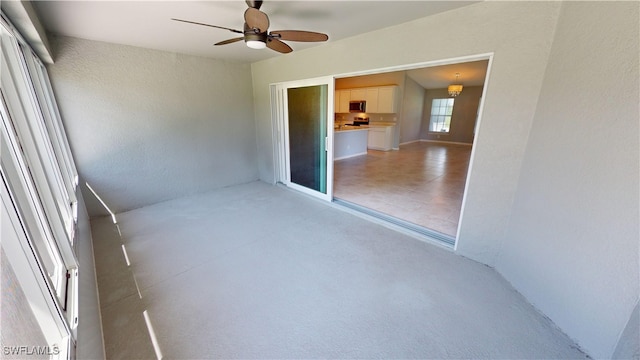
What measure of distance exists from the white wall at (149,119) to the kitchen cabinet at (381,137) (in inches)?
204

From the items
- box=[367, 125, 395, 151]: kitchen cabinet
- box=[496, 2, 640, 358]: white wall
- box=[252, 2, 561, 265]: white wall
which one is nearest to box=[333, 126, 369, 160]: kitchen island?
box=[367, 125, 395, 151]: kitchen cabinet

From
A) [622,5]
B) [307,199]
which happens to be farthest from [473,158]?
[307,199]

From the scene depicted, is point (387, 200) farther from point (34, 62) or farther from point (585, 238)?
point (34, 62)

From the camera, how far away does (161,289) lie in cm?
212

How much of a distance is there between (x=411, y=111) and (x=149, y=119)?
373 inches

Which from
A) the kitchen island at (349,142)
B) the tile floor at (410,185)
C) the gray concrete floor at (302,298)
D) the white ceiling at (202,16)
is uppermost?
the white ceiling at (202,16)

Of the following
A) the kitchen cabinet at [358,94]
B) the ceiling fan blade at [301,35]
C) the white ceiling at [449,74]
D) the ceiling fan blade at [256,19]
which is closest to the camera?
the ceiling fan blade at [256,19]

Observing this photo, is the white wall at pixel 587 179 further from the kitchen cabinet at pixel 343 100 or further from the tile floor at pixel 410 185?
the kitchen cabinet at pixel 343 100

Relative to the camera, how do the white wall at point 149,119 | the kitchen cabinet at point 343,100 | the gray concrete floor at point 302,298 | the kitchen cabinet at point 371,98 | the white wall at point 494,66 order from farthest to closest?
1. the kitchen cabinet at point 343,100
2. the kitchen cabinet at point 371,98
3. the white wall at point 149,119
4. the white wall at point 494,66
5. the gray concrete floor at point 302,298

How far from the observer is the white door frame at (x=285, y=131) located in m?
3.72

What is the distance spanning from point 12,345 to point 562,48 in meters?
3.12

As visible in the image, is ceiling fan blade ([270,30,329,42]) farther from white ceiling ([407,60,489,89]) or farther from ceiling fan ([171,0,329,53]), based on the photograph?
white ceiling ([407,60,489,89])

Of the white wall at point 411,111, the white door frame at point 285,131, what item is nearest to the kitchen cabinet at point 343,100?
the white wall at point 411,111

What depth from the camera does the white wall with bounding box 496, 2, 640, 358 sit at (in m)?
1.35
